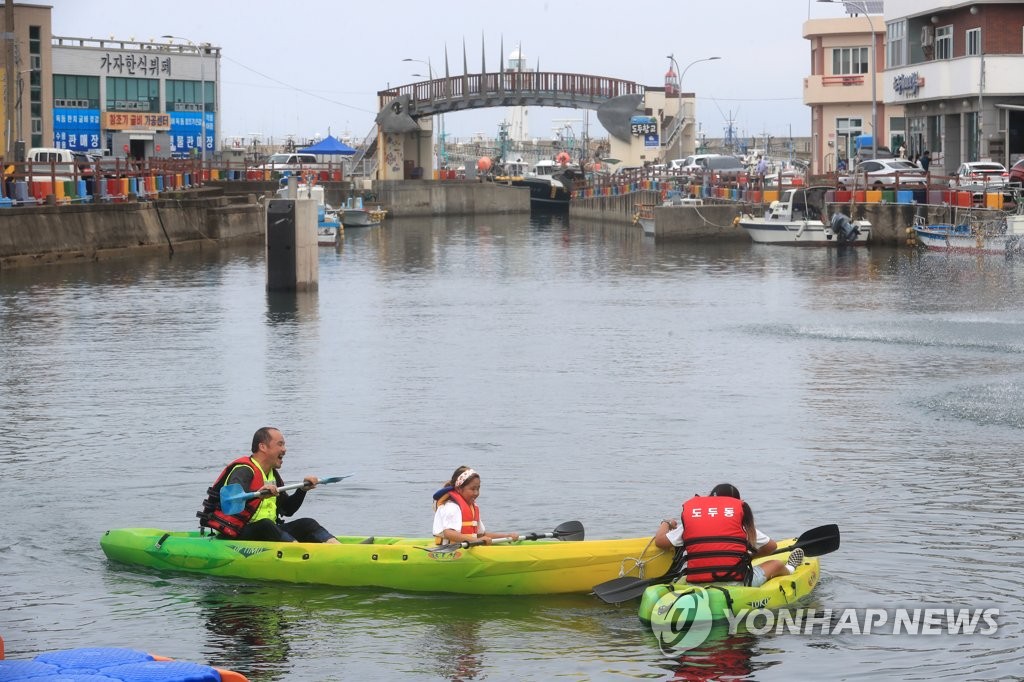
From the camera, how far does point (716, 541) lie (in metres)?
13.4

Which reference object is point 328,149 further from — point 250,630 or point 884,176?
point 250,630

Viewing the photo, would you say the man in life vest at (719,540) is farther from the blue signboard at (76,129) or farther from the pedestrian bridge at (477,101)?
the blue signboard at (76,129)

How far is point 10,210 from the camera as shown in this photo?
46594 mm

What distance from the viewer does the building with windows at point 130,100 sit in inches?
3708

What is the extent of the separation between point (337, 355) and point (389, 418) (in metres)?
7.58

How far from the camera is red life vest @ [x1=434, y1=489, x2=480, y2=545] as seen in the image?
46.8 feet

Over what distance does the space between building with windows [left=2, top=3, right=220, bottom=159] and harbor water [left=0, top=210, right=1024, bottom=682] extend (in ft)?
168

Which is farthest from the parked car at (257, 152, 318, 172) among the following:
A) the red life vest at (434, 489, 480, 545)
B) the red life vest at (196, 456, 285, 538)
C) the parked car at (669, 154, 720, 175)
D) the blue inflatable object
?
the blue inflatable object

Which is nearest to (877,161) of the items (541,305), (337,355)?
(541,305)

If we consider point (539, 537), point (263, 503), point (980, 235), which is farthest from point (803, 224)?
point (263, 503)

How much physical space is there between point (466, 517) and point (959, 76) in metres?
58.5

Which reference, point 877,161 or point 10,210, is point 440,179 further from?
point 10,210

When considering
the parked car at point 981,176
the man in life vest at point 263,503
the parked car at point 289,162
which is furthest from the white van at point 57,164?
the man in life vest at point 263,503

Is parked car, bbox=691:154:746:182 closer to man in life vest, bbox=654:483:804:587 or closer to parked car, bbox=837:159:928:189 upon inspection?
parked car, bbox=837:159:928:189
